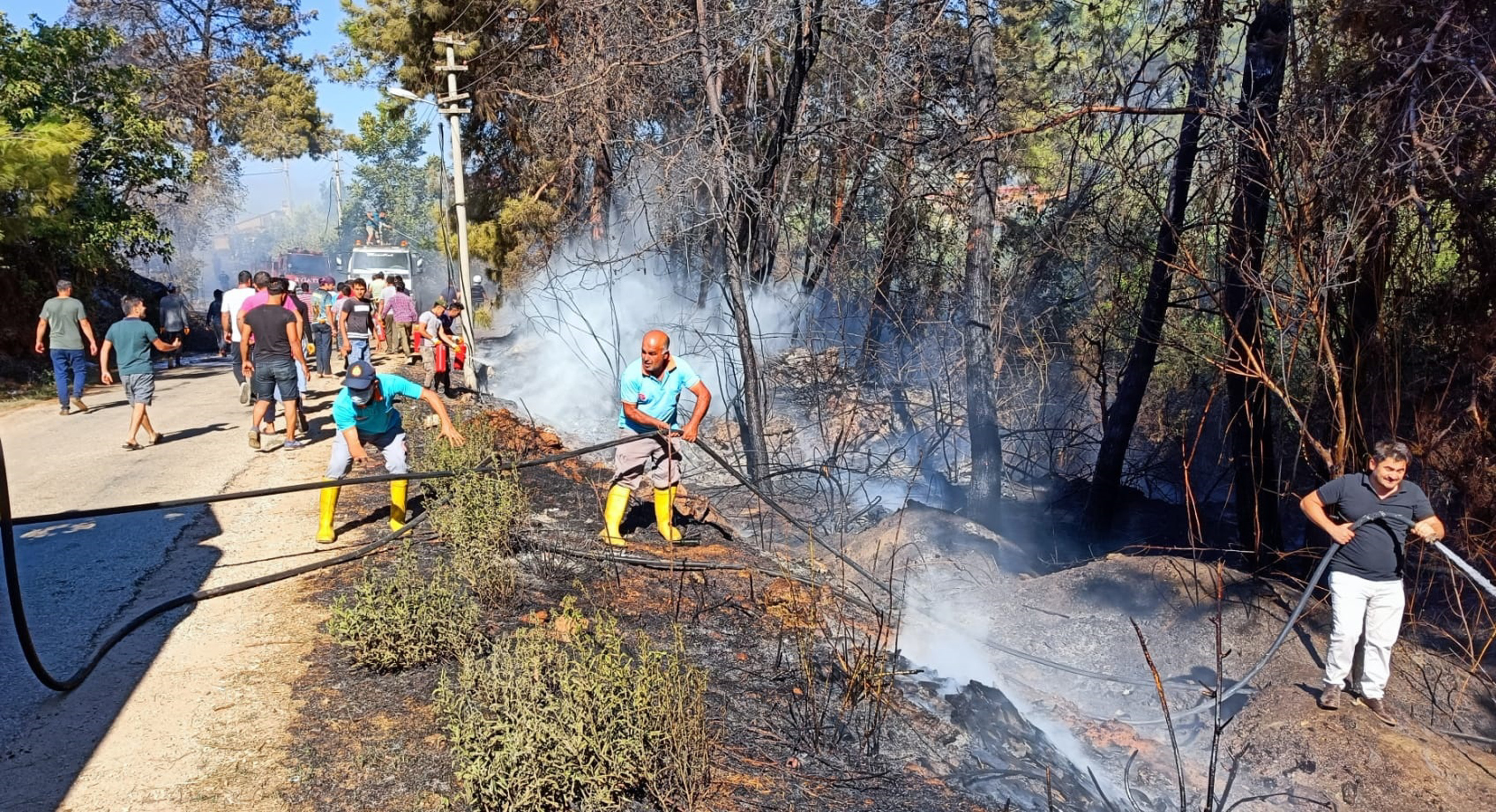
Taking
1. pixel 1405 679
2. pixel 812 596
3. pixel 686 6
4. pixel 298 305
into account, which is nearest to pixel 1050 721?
pixel 812 596

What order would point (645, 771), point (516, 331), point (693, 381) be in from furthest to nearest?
point (516, 331), point (693, 381), point (645, 771)

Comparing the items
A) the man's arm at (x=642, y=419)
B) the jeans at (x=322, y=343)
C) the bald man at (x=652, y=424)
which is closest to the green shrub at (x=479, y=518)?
the bald man at (x=652, y=424)

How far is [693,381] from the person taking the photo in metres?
7.41

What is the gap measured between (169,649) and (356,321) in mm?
8196

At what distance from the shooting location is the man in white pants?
582cm

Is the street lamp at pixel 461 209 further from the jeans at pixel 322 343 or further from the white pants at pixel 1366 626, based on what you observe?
the white pants at pixel 1366 626

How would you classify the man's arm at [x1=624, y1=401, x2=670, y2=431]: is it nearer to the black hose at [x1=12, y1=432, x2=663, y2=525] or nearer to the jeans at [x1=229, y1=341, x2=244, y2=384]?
the black hose at [x1=12, y1=432, x2=663, y2=525]

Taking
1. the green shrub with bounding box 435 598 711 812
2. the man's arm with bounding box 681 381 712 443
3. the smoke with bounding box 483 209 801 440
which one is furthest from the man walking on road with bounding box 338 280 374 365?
the green shrub with bounding box 435 598 711 812

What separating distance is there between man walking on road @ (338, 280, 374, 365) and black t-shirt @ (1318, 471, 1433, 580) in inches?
419

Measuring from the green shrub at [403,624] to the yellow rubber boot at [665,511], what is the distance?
8.19ft

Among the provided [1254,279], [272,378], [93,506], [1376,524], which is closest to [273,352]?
[272,378]

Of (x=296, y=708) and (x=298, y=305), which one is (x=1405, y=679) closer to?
(x=296, y=708)

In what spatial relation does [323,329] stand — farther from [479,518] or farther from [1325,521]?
[1325,521]

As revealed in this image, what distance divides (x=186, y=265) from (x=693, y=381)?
4929 centimetres
